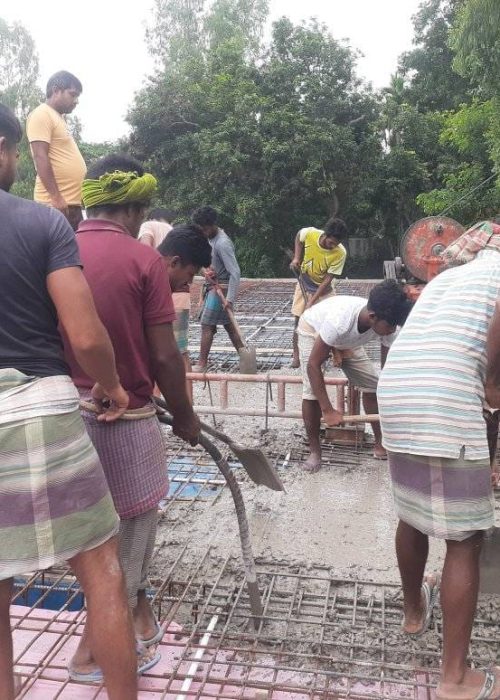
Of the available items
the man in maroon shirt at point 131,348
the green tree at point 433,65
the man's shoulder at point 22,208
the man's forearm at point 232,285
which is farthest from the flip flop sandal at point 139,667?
the green tree at point 433,65

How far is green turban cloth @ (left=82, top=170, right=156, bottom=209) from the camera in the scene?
2104 millimetres

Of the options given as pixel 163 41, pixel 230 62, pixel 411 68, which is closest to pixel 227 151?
pixel 230 62

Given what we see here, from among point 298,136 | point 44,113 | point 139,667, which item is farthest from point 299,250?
point 298,136

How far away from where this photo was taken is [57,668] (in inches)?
87.1

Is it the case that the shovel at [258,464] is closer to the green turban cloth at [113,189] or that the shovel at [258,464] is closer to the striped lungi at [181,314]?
the green turban cloth at [113,189]

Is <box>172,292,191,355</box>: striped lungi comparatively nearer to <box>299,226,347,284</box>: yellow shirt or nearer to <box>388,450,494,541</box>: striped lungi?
<box>299,226,347,284</box>: yellow shirt

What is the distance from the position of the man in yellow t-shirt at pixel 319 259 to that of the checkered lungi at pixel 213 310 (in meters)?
0.86

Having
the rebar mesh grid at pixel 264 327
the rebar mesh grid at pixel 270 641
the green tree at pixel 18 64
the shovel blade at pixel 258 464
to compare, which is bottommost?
the rebar mesh grid at pixel 264 327

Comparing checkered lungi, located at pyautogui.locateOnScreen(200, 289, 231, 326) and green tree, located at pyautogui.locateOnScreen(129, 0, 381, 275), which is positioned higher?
green tree, located at pyautogui.locateOnScreen(129, 0, 381, 275)

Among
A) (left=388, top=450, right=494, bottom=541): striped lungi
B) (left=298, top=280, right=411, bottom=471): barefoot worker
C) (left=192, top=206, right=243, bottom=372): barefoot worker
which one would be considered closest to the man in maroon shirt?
(left=388, top=450, right=494, bottom=541): striped lungi

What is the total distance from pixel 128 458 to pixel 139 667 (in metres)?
0.76

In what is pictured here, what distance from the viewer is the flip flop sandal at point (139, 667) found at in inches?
83.6

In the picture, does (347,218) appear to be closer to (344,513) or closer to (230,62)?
(230,62)

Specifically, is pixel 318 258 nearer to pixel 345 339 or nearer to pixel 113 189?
pixel 345 339
